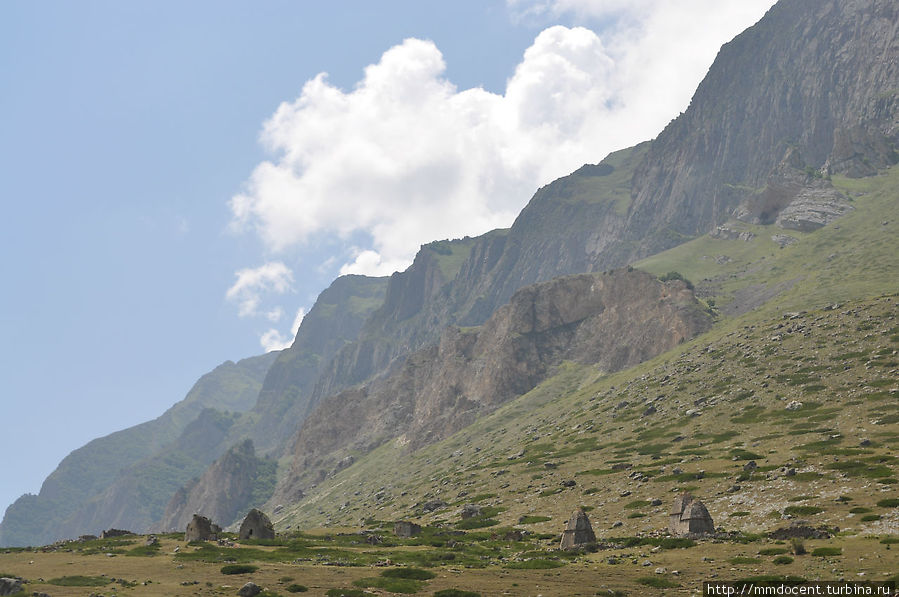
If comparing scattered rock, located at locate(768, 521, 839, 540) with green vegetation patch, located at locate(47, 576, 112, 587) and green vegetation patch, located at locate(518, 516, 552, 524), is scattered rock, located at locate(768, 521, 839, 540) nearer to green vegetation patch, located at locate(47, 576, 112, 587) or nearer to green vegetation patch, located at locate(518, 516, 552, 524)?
green vegetation patch, located at locate(518, 516, 552, 524)

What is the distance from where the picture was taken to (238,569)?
4859cm

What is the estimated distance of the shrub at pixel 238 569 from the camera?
48219mm

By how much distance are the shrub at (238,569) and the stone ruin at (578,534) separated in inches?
1066

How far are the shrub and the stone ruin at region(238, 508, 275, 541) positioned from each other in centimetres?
2559

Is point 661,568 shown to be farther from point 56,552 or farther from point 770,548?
point 56,552

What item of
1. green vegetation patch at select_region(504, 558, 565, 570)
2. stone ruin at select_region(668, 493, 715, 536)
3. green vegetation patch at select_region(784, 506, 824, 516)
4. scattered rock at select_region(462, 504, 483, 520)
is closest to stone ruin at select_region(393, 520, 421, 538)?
scattered rock at select_region(462, 504, 483, 520)

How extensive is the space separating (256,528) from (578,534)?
35.1 meters

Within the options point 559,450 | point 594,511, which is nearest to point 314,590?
point 594,511

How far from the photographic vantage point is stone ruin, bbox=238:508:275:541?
244 ft

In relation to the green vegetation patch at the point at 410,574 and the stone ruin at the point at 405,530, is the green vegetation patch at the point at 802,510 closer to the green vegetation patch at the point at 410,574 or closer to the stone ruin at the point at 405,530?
the green vegetation patch at the point at 410,574

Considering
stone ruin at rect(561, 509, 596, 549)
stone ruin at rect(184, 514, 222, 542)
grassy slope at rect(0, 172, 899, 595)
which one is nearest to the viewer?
grassy slope at rect(0, 172, 899, 595)

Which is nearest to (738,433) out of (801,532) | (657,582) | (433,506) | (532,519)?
(532,519)

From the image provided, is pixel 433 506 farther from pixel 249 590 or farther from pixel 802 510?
pixel 249 590

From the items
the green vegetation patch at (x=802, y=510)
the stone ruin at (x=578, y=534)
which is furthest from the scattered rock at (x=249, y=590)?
the green vegetation patch at (x=802, y=510)
